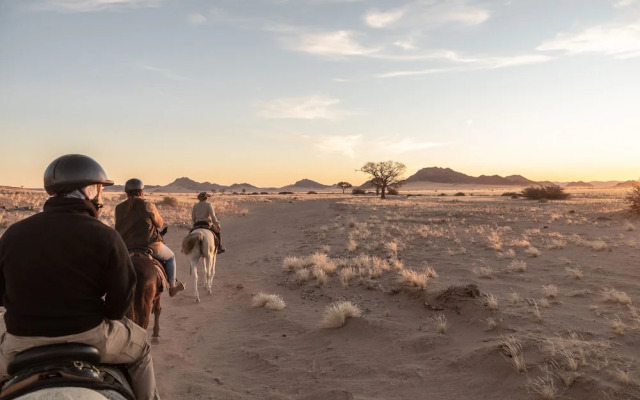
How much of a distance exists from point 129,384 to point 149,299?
3.29m

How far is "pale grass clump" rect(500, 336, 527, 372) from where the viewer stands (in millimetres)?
6414

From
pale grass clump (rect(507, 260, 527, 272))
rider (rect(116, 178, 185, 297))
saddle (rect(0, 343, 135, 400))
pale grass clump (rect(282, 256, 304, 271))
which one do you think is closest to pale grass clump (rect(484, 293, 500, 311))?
pale grass clump (rect(507, 260, 527, 272))

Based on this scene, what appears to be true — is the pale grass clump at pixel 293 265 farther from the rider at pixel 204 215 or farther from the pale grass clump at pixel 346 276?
the rider at pixel 204 215

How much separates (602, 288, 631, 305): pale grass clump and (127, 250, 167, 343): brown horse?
9647mm

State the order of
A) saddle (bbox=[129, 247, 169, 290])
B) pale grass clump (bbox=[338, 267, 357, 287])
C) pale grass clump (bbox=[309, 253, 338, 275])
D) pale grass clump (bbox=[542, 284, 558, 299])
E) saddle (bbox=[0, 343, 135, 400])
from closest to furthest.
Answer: saddle (bbox=[0, 343, 135, 400]) → saddle (bbox=[129, 247, 169, 290]) → pale grass clump (bbox=[542, 284, 558, 299]) → pale grass clump (bbox=[338, 267, 357, 287]) → pale grass clump (bbox=[309, 253, 338, 275])

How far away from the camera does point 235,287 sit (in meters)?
13.6

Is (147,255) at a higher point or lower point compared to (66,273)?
lower

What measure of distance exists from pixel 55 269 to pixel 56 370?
70 centimetres

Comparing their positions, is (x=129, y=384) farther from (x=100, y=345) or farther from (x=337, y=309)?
(x=337, y=309)

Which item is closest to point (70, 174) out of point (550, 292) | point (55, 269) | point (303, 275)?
point (55, 269)

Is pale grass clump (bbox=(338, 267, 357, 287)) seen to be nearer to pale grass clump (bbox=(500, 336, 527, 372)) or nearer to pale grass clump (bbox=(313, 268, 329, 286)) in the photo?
pale grass clump (bbox=(313, 268, 329, 286))

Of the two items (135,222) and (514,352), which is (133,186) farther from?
(514,352)

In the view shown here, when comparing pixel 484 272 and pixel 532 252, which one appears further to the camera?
pixel 532 252

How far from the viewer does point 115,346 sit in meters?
3.46
